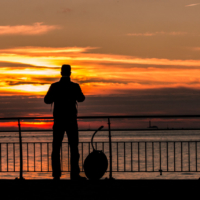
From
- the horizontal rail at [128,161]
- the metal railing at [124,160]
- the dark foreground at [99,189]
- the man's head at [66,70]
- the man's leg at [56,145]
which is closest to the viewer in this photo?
the dark foreground at [99,189]

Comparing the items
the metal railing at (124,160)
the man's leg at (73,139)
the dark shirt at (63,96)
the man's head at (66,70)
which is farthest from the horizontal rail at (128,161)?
the man's head at (66,70)

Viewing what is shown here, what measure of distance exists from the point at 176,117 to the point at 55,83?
8.61 ft

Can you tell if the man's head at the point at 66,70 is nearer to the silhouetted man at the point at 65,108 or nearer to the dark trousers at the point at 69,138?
the silhouetted man at the point at 65,108

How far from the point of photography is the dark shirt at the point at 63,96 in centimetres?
704

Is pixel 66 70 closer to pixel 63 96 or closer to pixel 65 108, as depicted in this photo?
pixel 63 96

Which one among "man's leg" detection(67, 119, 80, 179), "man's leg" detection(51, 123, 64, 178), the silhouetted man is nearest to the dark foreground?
"man's leg" detection(51, 123, 64, 178)

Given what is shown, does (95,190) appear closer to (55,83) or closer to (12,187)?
(12,187)

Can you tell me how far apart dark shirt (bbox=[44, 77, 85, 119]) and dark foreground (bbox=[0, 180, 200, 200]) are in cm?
126

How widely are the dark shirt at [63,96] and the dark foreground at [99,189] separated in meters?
1.26

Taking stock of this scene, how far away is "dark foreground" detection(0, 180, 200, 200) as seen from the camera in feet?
19.2

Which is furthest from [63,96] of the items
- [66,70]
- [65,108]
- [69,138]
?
[69,138]

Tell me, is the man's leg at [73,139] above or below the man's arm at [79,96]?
below

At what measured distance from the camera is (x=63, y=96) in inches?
279

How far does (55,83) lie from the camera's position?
7.09 m
